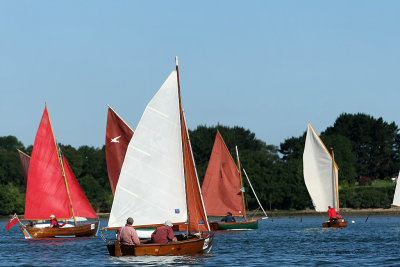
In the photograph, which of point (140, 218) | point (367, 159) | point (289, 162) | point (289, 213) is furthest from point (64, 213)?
point (367, 159)

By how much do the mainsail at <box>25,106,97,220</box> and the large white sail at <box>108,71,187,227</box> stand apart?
25.0 meters

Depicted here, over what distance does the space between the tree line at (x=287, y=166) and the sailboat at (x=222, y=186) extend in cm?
6436

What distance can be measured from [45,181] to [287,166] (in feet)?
310

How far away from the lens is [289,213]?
466 feet

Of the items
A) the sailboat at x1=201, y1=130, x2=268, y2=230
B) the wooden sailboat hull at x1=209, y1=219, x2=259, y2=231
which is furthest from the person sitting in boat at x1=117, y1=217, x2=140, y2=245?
the sailboat at x1=201, y1=130, x2=268, y2=230

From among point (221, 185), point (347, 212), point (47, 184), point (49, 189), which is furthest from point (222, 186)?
point (347, 212)

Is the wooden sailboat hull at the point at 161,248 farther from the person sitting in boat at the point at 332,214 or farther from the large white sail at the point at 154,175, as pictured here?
the person sitting in boat at the point at 332,214

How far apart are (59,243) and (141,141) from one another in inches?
804

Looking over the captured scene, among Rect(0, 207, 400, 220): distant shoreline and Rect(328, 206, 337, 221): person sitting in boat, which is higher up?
Rect(0, 207, 400, 220): distant shoreline

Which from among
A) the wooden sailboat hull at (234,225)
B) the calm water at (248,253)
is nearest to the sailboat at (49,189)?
the calm water at (248,253)

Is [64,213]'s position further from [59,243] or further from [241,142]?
[241,142]

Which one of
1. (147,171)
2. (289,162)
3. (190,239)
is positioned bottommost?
(190,239)

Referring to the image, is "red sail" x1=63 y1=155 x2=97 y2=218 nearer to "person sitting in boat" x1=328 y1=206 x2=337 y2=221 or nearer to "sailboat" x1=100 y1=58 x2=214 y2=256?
"sailboat" x1=100 y1=58 x2=214 y2=256

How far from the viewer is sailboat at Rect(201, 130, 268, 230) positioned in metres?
82.1
